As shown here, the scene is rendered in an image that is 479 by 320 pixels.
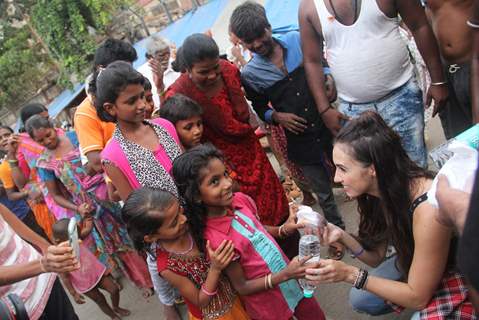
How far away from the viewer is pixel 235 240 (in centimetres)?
184

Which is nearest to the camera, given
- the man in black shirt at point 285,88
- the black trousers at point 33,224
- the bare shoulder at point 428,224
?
the bare shoulder at point 428,224

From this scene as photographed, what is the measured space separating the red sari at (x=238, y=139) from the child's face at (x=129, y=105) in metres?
0.47

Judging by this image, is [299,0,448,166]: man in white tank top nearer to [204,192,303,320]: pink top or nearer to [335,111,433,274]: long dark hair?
[335,111,433,274]: long dark hair

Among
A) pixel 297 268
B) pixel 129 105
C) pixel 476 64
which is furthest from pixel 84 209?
pixel 476 64

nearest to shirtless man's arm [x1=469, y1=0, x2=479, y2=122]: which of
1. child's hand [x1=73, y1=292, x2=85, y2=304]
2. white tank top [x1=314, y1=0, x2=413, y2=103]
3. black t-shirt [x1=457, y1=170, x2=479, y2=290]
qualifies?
white tank top [x1=314, y1=0, x2=413, y2=103]

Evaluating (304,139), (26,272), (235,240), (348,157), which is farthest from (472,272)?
(304,139)

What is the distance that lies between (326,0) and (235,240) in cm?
145

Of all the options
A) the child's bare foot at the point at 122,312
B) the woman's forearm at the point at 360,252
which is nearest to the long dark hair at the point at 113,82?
the woman's forearm at the point at 360,252

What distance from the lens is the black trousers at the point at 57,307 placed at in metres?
1.99

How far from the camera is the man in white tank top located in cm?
219

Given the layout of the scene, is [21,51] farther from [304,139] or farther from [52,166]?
[304,139]

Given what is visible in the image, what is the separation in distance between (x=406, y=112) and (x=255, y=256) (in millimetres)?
1289

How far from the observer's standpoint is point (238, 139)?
263 cm

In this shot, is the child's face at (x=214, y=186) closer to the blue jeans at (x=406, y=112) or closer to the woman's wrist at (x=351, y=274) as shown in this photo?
the woman's wrist at (x=351, y=274)
